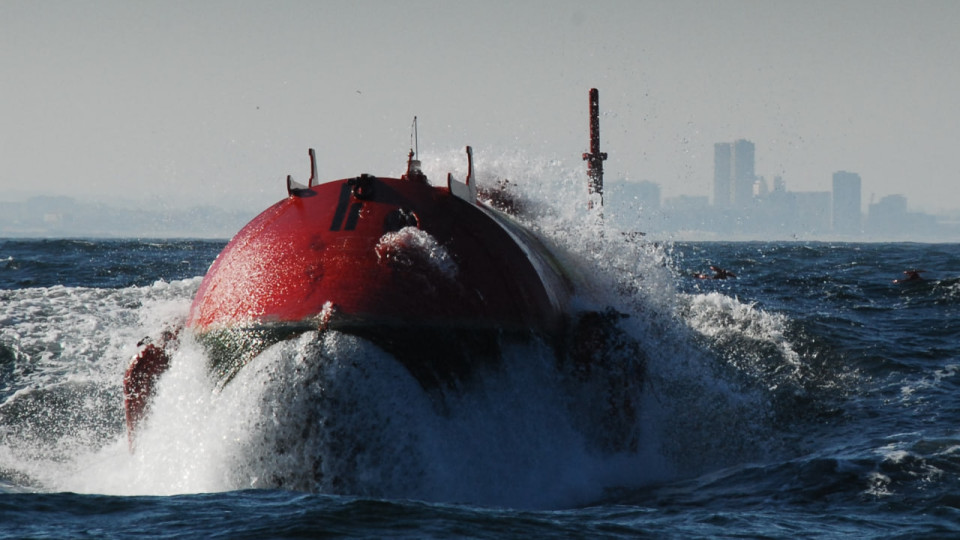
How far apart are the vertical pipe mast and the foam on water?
20.4m

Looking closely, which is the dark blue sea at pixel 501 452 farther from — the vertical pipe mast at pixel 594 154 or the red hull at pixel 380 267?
the vertical pipe mast at pixel 594 154

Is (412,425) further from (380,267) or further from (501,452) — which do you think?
(380,267)

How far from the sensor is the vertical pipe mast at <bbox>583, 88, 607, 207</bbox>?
114 ft

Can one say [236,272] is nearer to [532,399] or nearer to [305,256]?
[305,256]

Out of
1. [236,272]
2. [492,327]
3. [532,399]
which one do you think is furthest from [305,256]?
[532,399]

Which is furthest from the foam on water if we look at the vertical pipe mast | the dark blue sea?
the vertical pipe mast

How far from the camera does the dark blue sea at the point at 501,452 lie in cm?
788

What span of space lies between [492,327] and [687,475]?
293 centimetres

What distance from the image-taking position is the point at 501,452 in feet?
30.1

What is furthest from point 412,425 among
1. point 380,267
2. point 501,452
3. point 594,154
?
point 594,154

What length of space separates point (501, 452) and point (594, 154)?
26.7 meters

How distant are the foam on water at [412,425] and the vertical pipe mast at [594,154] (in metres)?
20.4

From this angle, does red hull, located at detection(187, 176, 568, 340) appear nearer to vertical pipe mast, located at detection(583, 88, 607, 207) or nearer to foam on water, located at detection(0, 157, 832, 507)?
foam on water, located at detection(0, 157, 832, 507)

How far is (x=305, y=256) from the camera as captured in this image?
10.0 m
